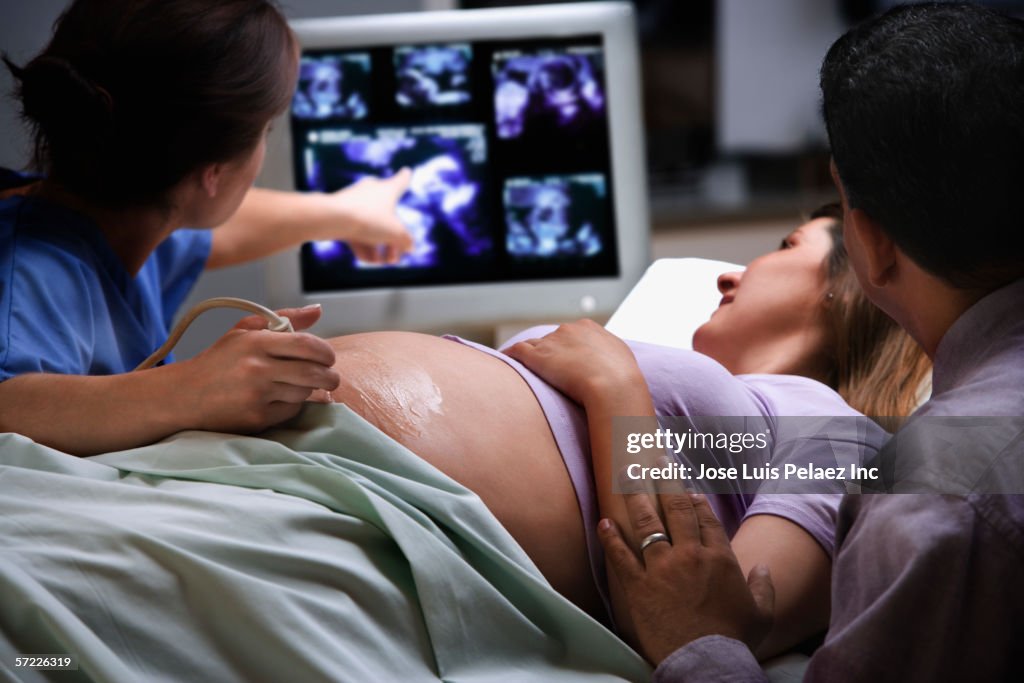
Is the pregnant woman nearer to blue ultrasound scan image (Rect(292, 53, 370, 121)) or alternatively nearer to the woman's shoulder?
the woman's shoulder

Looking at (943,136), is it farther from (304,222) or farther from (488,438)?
(304,222)

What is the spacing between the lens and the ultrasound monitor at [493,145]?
188cm

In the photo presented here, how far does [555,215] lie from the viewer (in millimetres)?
1896

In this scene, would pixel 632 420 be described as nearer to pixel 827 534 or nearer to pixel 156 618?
pixel 827 534

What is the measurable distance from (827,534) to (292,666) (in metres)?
0.52

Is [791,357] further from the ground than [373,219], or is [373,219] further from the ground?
[373,219]

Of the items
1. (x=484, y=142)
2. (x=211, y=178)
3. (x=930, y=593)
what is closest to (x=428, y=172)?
(x=484, y=142)

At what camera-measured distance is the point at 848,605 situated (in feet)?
2.35

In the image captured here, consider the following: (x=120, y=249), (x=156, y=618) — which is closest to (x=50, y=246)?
(x=120, y=249)

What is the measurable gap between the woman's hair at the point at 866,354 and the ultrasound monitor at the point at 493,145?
1.74 feet

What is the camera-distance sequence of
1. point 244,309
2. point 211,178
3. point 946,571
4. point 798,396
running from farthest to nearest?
1. point 211,178
2. point 798,396
3. point 244,309
4. point 946,571

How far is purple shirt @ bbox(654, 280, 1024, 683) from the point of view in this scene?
2.19ft

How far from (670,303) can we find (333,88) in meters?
0.73

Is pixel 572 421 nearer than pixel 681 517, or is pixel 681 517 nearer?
pixel 681 517
